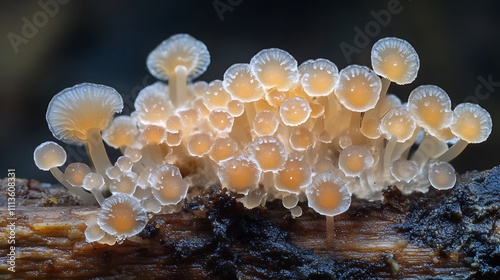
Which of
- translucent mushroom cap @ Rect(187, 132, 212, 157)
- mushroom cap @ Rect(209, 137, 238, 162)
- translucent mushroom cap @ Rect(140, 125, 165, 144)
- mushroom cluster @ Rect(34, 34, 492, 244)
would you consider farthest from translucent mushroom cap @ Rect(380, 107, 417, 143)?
translucent mushroom cap @ Rect(140, 125, 165, 144)

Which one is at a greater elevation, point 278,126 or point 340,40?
point 340,40

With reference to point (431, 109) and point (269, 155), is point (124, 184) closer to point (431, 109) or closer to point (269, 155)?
point (269, 155)

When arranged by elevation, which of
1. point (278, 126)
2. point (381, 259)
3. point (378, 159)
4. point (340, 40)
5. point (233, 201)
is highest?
point (340, 40)

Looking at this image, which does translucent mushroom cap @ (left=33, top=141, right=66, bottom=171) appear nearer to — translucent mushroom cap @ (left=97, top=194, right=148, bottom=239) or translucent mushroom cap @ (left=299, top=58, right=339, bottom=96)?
translucent mushroom cap @ (left=97, top=194, right=148, bottom=239)

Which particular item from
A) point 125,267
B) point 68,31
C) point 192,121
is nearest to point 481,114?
point 192,121

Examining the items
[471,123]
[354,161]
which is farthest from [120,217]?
[471,123]

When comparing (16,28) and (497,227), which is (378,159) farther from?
(16,28)
